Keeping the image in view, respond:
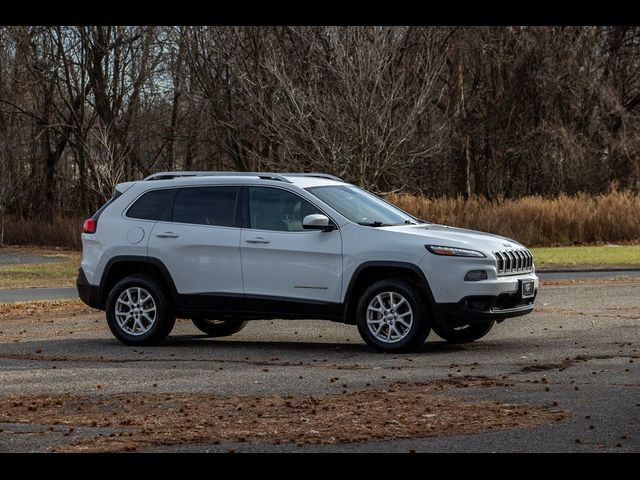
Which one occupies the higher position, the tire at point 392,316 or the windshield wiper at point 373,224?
the windshield wiper at point 373,224

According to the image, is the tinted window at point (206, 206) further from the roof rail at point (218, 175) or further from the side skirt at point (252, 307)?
the side skirt at point (252, 307)

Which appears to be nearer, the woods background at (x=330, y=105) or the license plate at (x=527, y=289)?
the license plate at (x=527, y=289)

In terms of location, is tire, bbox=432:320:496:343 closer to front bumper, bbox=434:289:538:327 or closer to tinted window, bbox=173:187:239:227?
front bumper, bbox=434:289:538:327

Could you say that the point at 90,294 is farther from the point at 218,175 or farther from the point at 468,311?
the point at 468,311

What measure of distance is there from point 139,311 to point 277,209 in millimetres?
1949

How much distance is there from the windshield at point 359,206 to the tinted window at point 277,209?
0.23 m

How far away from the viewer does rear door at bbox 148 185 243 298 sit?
44.7 ft

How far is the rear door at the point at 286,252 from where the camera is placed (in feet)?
43.2

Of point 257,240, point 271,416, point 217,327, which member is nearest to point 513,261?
point 257,240

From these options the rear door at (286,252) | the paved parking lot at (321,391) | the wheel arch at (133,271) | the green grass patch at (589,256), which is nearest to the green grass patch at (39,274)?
the green grass patch at (589,256)

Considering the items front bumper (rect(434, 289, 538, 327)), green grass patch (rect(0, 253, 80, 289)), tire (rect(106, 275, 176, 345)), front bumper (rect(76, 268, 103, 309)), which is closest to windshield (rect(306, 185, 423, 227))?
front bumper (rect(434, 289, 538, 327))

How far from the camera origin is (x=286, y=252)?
1333 cm

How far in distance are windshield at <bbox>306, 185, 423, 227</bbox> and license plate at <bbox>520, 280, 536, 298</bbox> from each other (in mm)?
1495

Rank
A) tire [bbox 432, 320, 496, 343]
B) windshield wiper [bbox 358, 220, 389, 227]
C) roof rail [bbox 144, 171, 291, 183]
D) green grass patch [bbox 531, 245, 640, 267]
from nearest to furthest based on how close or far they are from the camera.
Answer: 1. windshield wiper [bbox 358, 220, 389, 227]
2. roof rail [bbox 144, 171, 291, 183]
3. tire [bbox 432, 320, 496, 343]
4. green grass patch [bbox 531, 245, 640, 267]
